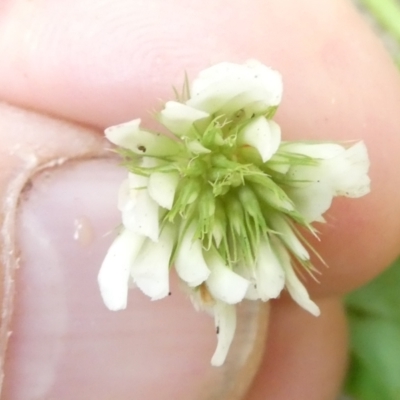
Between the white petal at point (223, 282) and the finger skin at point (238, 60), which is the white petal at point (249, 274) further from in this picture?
the finger skin at point (238, 60)

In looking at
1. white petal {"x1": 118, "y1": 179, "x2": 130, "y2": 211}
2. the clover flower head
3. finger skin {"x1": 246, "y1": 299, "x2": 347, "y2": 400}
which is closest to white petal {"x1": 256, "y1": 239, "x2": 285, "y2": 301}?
the clover flower head

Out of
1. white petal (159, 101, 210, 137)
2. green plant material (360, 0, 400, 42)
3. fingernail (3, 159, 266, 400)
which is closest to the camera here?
white petal (159, 101, 210, 137)

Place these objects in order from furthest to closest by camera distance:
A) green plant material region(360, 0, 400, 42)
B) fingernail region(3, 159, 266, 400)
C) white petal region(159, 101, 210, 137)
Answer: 1. green plant material region(360, 0, 400, 42)
2. fingernail region(3, 159, 266, 400)
3. white petal region(159, 101, 210, 137)

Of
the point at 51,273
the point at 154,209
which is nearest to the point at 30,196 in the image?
the point at 51,273

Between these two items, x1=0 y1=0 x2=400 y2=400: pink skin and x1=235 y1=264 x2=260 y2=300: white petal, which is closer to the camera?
x1=235 y1=264 x2=260 y2=300: white petal

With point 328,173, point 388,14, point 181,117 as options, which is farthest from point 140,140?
point 388,14

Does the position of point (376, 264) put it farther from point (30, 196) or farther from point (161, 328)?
point (30, 196)

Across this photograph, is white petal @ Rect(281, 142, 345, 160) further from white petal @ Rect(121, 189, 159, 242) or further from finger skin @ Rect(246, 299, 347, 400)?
finger skin @ Rect(246, 299, 347, 400)
